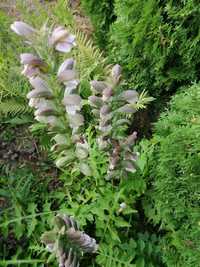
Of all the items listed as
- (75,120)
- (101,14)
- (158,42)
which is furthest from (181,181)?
(101,14)

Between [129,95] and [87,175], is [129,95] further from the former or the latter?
[87,175]

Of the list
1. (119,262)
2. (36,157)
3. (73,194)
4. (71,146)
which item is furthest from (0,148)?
(119,262)

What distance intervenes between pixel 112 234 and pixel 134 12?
4.84 ft

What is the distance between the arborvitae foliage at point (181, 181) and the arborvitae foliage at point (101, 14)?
1524mm

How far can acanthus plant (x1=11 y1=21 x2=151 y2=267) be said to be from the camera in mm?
1809

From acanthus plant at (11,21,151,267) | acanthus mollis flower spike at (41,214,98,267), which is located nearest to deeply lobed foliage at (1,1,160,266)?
acanthus plant at (11,21,151,267)

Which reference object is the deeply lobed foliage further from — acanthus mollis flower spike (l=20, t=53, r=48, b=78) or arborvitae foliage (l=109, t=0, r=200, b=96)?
arborvitae foliage (l=109, t=0, r=200, b=96)

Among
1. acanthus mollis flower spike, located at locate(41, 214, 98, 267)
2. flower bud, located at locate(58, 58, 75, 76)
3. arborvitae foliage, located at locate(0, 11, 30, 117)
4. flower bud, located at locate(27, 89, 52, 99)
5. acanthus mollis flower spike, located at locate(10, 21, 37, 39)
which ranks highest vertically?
acanthus mollis flower spike, located at locate(10, 21, 37, 39)

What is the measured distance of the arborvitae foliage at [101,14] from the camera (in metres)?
3.64

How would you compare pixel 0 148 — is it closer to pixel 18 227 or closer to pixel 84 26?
pixel 18 227

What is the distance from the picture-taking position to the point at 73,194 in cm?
272

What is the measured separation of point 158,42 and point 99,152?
0.85m

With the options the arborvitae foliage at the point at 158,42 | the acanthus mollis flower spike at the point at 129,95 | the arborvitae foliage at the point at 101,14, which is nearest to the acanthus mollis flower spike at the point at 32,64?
the acanthus mollis flower spike at the point at 129,95

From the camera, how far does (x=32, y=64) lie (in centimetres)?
182
